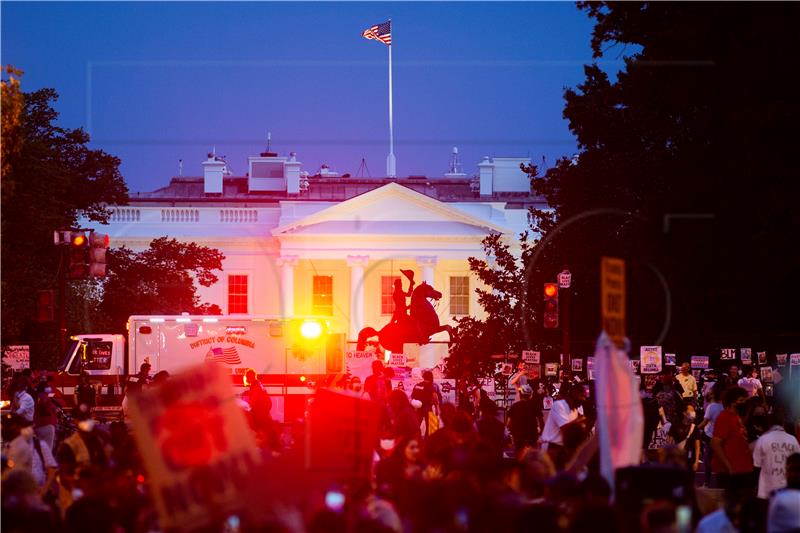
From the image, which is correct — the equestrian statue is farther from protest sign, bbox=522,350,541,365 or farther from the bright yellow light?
the bright yellow light

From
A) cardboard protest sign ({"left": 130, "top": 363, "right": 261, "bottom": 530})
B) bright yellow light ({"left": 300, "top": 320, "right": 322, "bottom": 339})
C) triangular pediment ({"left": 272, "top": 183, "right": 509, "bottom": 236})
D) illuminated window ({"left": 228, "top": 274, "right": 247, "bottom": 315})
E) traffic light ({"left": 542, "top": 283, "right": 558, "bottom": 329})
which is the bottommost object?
cardboard protest sign ({"left": 130, "top": 363, "right": 261, "bottom": 530})

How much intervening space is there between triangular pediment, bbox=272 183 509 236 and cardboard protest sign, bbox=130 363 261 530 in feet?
209

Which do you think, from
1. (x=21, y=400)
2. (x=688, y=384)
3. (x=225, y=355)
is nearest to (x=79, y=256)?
(x=21, y=400)

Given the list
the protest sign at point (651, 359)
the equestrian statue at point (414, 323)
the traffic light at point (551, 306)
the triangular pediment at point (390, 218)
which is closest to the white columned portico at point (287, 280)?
the triangular pediment at point (390, 218)

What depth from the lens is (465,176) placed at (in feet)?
280

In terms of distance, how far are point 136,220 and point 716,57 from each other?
2107 inches

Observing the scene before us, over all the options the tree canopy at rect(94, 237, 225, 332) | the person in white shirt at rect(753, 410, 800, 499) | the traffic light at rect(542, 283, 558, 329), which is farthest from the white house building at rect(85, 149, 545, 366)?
the person in white shirt at rect(753, 410, 800, 499)

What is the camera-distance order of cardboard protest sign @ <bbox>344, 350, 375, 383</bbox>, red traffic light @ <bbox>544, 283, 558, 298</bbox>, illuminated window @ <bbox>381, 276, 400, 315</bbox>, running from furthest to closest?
illuminated window @ <bbox>381, 276, 400, 315</bbox>
cardboard protest sign @ <bbox>344, 350, 375, 383</bbox>
red traffic light @ <bbox>544, 283, 558, 298</bbox>

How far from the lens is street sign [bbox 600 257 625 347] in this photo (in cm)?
992

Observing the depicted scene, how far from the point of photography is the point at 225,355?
38.5 m

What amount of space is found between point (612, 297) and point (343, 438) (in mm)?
2217

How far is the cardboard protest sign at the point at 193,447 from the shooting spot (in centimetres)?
754

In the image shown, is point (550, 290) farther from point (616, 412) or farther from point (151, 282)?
point (151, 282)

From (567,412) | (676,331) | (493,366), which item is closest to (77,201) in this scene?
(493,366)
